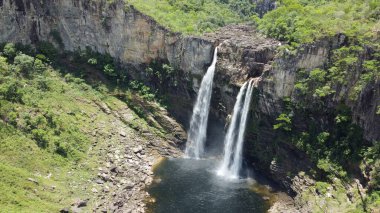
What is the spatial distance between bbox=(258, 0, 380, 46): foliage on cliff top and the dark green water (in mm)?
13760

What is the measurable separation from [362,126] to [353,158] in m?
2.49

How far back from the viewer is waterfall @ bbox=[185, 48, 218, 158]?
44.1 m

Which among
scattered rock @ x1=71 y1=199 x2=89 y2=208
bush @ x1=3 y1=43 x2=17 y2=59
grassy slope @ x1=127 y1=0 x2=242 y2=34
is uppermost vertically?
grassy slope @ x1=127 y1=0 x2=242 y2=34

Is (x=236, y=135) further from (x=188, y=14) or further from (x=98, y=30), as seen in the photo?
(x=98, y=30)

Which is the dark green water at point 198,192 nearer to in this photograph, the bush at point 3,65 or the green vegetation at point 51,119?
the green vegetation at point 51,119

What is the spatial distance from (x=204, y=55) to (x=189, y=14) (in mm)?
10293

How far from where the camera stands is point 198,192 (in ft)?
120

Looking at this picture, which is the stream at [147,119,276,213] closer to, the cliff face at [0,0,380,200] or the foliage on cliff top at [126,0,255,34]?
the cliff face at [0,0,380,200]

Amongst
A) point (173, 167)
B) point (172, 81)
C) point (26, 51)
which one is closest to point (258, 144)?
point (173, 167)

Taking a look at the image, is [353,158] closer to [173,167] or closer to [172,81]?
[173,167]

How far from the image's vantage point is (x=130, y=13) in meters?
Result: 47.2

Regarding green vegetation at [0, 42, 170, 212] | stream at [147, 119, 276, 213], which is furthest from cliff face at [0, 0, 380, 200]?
stream at [147, 119, 276, 213]

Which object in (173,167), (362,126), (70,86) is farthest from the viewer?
(70,86)

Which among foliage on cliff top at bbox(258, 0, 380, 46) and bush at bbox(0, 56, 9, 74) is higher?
foliage on cliff top at bbox(258, 0, 380, 46)
